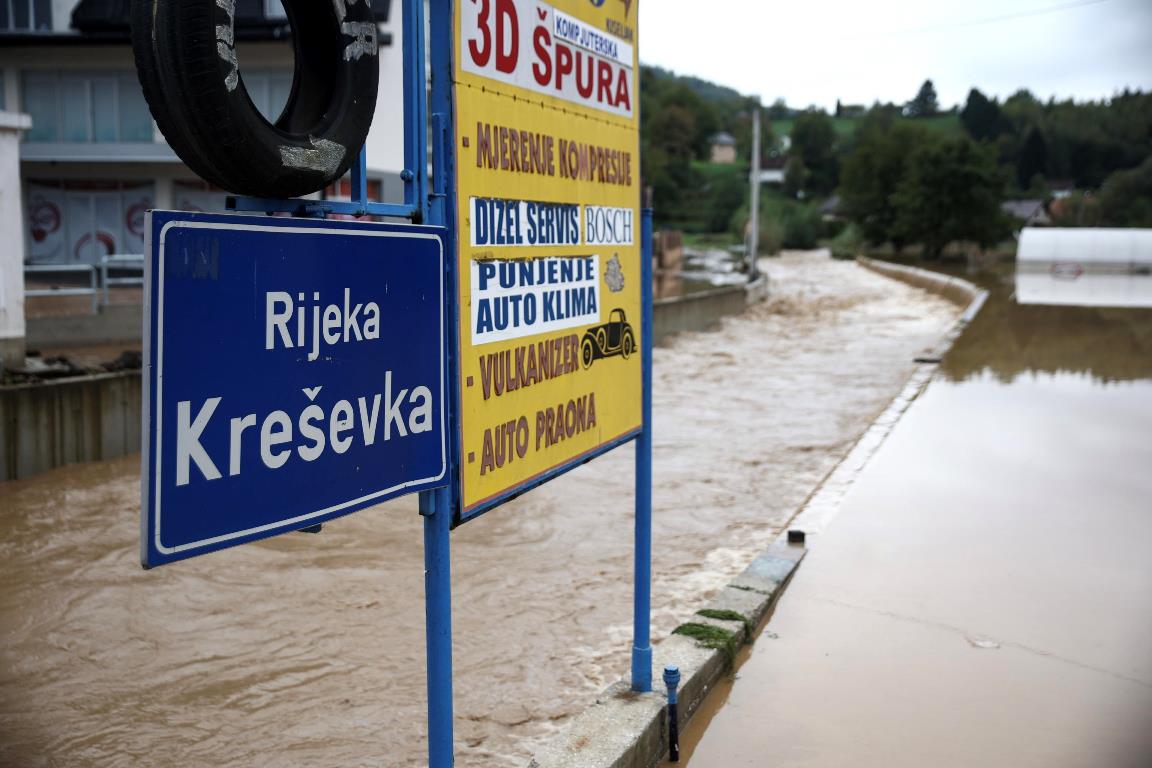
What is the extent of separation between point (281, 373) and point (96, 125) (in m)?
31.6

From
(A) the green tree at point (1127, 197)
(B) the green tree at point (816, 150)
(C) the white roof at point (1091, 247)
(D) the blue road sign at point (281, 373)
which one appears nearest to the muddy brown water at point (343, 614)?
(D) the blue road sign at point (281, 373)

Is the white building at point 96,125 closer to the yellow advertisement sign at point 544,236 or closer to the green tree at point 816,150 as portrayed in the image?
the yellow advertisement sign at point 544,236

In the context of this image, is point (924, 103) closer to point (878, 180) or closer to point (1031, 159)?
point (1031, 159)

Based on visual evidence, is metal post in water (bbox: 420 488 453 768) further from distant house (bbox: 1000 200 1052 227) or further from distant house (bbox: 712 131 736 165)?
distant house (bbox: 712 131 736 165)

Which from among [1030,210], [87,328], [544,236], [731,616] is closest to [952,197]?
[1030,210]

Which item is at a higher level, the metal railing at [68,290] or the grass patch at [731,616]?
the metal railing at [68,290]

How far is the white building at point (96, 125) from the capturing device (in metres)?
28.3

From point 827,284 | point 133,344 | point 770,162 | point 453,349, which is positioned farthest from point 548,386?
point 770,162

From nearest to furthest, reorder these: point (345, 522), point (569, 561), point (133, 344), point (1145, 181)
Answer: point (569, 561)
point (345, 522)
point (133, 344)
point (1145, 181)

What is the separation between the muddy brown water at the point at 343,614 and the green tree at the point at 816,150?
119917 mm

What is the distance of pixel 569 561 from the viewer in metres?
7.91

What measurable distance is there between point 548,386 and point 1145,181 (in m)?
72.2

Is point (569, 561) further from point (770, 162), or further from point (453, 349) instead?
point (770, 162)

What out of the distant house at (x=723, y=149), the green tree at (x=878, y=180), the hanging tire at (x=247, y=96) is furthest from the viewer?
the distant house at (x=723, y=149)
